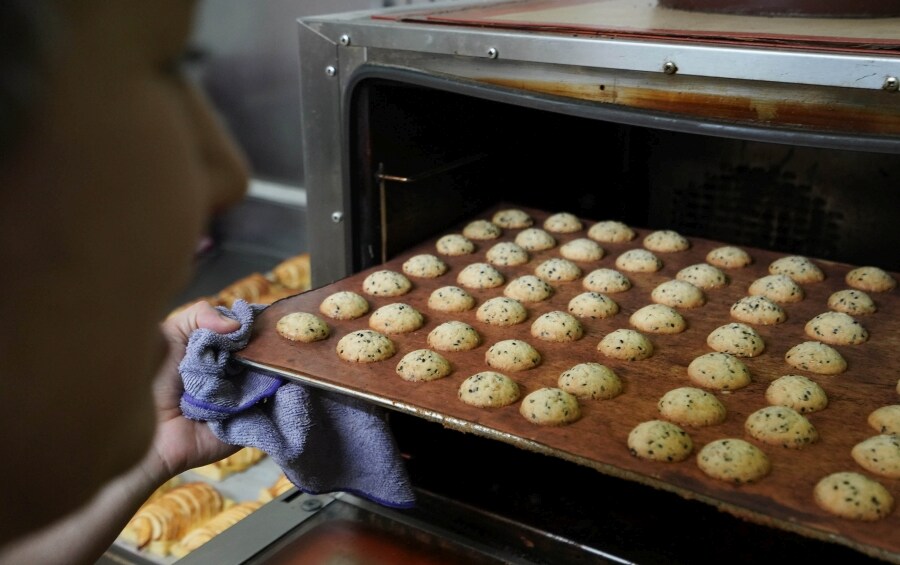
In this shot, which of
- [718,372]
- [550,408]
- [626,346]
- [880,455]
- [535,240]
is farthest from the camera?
[535,240]

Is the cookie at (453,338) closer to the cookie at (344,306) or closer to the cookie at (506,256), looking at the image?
the cookie at (344,306)

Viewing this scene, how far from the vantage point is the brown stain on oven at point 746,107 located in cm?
116

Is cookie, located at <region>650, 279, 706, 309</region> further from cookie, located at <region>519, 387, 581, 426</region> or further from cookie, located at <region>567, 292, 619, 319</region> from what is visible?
cookie, located at <region>519, 387, 581, 426</region>

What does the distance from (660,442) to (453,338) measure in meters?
0.50

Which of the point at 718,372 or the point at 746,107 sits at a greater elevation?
the point at 746,107

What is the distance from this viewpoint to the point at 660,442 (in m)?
1.21

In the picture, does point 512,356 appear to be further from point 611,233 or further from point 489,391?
point 611,233

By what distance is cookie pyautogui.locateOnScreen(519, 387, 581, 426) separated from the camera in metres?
1.30

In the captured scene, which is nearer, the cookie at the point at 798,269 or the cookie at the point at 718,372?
the cookie at the point at 718,372

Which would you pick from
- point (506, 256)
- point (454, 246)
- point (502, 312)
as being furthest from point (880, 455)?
point (454, 246)

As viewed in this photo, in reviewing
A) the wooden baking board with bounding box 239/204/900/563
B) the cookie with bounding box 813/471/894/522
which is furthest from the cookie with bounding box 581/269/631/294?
the cookie with bounding box 813/471/894/522

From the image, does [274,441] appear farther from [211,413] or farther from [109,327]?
[109,327]

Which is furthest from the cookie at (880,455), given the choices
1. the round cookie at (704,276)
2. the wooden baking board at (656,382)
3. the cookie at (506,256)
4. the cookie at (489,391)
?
the cookie at (506,256)

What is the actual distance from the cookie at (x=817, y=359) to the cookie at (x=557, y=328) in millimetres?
400
